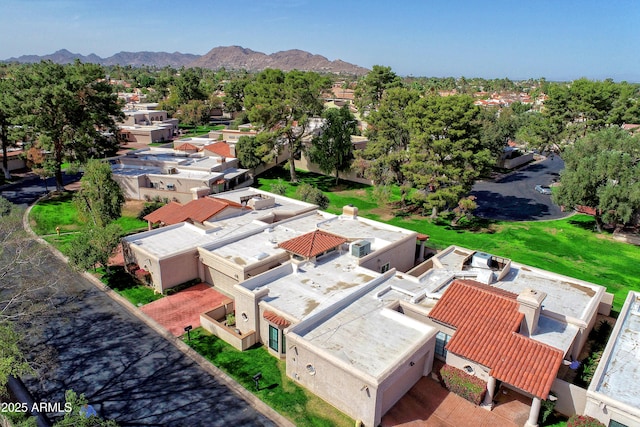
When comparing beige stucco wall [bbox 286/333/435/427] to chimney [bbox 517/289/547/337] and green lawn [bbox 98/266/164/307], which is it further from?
green lawn [bbox 98/266/164/307]

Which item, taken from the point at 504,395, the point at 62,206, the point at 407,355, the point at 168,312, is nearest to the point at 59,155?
the point at 62,206

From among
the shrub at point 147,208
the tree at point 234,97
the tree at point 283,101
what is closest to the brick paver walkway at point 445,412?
the shrub at point 147,208

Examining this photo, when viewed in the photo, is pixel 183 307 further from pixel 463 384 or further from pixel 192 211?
pixel 463 384

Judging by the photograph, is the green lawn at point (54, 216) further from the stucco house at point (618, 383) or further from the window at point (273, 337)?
the stucco house at point (618, 383)

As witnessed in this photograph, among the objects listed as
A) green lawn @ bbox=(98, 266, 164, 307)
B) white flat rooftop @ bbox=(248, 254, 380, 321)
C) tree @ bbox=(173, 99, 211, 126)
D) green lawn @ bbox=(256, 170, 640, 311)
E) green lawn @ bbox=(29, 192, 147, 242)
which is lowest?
green lawn @ bbox=(256, 170, 640, 311)

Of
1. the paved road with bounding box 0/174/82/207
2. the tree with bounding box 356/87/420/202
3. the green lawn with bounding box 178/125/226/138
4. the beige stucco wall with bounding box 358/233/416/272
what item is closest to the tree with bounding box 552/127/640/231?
the tree with bounding box 356/87/420/202

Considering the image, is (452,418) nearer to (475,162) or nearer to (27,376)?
(27,376)
